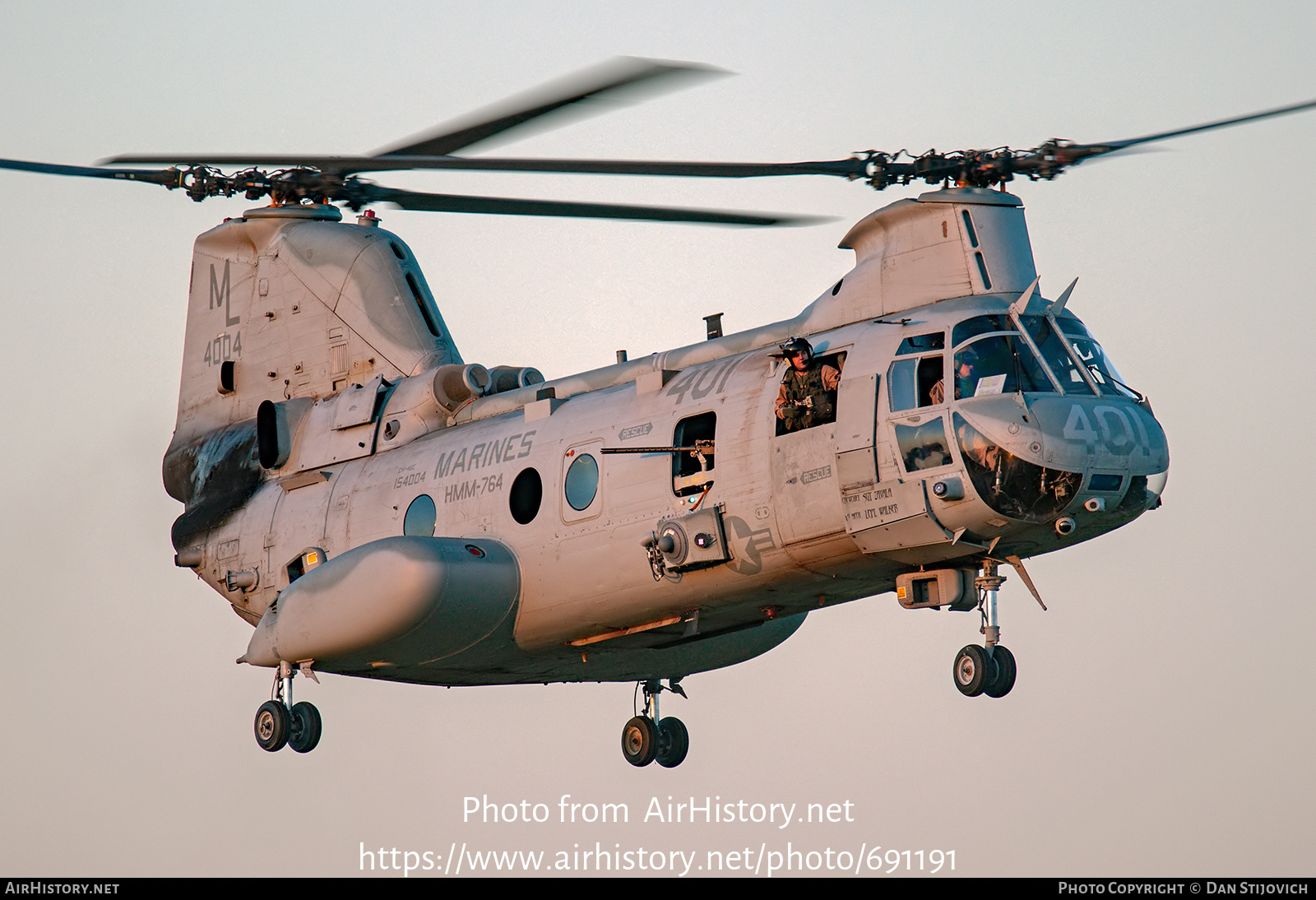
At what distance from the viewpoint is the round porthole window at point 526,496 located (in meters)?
23.0

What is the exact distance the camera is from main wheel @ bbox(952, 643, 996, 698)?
20.1m

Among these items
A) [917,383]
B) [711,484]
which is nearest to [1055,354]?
[917,383]

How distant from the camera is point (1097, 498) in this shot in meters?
19.5

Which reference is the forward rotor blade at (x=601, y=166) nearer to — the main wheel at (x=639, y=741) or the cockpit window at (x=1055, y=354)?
the cockpit window at (x=1055, y=354)

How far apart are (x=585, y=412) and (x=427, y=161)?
10.8 feet

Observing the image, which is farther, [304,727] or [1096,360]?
[304,727]

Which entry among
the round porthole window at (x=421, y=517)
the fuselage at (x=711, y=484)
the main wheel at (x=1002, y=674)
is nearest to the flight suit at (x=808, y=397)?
the fuselage at (x=711, y=484)

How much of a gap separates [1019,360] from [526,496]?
6.17m

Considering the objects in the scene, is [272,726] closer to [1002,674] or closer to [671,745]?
[671,745]

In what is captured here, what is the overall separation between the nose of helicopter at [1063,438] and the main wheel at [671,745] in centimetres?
829

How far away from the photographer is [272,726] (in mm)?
24812

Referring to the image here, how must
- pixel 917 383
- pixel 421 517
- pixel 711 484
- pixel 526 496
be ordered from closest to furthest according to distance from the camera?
pixel 917 383 → pixel 711 484 → pixel 526 496 → pixel 421 517

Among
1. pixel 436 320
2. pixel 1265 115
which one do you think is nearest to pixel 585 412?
pixel 436 320

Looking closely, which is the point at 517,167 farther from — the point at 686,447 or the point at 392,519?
the point at 392,519
